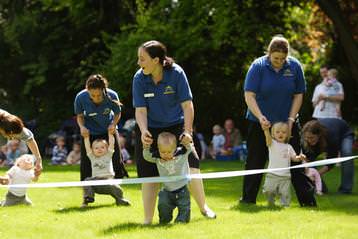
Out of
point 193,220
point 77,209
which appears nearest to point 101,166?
point 77,209

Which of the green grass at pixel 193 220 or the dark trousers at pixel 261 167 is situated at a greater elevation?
the dark trousers at pixel 261 167

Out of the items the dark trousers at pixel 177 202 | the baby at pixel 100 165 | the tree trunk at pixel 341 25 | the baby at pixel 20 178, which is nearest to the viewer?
the dark trousers at pixel 177 202

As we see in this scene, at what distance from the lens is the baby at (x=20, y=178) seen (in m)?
9.92

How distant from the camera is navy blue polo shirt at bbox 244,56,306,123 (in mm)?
9062

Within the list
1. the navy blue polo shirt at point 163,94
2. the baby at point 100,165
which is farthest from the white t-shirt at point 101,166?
the navy blue polo shirt at point 163,94

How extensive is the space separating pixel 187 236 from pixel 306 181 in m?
2.61

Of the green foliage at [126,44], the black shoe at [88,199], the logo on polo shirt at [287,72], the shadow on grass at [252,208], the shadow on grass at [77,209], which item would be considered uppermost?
the green foliage at [126,44]

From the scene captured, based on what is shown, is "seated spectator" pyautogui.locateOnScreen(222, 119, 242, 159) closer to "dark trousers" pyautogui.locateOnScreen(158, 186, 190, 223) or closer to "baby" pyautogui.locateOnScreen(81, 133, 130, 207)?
"baby" pyautogui.locateOnScreen(81, 133, 130, 207)

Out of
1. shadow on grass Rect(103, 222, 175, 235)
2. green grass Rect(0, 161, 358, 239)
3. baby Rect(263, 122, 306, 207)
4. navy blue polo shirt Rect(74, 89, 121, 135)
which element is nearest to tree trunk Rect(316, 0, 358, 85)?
green grass Rect(0, 161, 358, 239)

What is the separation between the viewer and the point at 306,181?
30.2 feet

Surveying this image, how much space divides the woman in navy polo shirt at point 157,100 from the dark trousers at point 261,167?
1748 mm

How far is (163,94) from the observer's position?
301 inches

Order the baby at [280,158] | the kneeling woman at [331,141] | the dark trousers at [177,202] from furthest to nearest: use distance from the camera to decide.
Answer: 1. the kneeling woman at [331,141]
2. the baby at [280,158]
3. the dark trousers at [177,202]

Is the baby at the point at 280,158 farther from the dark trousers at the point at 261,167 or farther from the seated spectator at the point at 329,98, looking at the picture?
the seated spectator at the point at 329,98
